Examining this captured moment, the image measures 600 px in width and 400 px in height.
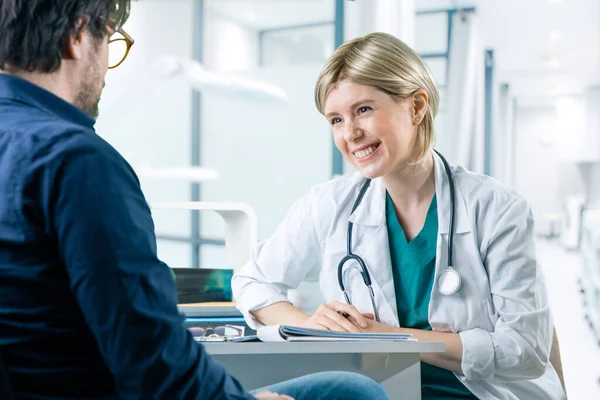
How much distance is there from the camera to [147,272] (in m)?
0.59

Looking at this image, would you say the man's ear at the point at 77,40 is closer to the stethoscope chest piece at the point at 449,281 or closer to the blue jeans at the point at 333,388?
the blue jeans at the point at 333,388

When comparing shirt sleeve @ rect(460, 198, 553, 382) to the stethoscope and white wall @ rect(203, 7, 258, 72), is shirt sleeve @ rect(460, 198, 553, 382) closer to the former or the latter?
the stethoscope

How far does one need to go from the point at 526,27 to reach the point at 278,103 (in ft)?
13.3

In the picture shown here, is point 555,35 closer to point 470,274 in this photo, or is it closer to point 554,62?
point 554,62

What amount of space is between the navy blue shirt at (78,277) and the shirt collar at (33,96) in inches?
1.2

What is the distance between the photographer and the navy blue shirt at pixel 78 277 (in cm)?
56

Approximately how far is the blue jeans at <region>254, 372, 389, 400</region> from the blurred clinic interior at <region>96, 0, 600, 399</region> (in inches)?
29.4

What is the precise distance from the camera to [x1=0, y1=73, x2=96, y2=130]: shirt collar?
2.10 ft

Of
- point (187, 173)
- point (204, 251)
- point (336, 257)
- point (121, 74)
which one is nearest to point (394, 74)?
point (336, 257)

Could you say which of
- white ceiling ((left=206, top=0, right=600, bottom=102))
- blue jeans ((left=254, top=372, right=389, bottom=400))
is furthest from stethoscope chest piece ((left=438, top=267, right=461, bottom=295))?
white ceiling ((left=206, top=0, right=600, bottom=102))

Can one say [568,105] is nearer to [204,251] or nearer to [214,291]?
[204,251]

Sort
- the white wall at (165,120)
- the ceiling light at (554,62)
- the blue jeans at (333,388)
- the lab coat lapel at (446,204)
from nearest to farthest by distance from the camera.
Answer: the blue jeans at (333,388) → the lab coat lapel at (446,204) → the white wall at (165,120) → the ceiling light at (554,62)

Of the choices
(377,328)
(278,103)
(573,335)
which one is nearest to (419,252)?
(377,328)

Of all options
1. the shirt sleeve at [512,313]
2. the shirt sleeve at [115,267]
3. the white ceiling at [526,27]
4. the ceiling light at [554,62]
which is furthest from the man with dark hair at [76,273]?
the ceiling light at [554,62]
